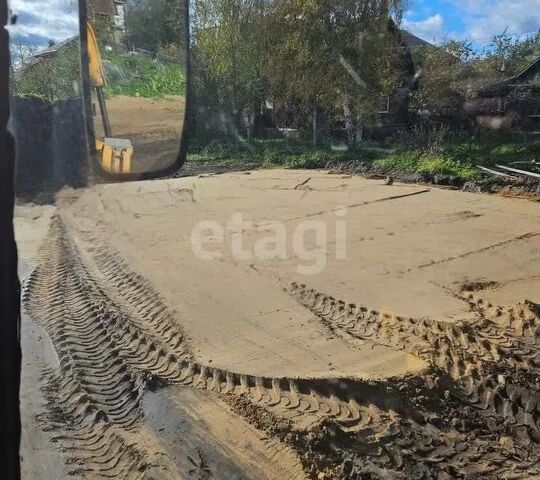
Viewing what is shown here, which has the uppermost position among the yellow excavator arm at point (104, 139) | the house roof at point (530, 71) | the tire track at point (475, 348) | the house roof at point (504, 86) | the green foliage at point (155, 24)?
the house roof at point (530, 71)

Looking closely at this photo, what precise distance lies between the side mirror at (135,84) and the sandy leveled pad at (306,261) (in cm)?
218

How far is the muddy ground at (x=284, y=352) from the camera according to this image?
10.6ft

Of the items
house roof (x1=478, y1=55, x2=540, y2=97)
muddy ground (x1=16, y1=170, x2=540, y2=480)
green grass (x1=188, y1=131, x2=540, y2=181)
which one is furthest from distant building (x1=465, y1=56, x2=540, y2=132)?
muddy ground (x1=16, y1=170, x2=540, y2=480)

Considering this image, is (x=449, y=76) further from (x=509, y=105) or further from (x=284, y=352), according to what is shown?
(x=284, y=352)

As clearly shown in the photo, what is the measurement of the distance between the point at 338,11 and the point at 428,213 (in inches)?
393

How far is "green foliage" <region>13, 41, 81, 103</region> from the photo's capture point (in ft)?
7.92

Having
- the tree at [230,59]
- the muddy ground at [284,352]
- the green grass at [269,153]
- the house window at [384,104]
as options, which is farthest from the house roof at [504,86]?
the muddy ground at [284,352]

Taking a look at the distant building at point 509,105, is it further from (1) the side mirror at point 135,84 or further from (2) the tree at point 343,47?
(1) the side mirror at point 135,84

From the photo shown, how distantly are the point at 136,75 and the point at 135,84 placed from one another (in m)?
0.06

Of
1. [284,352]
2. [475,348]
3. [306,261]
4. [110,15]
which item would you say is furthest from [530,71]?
[110,15]

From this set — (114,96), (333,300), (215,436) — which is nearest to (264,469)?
(215,436)

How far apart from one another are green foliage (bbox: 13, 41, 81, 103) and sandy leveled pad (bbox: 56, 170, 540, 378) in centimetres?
231

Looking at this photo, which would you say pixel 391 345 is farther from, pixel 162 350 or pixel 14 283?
pixel 14 283

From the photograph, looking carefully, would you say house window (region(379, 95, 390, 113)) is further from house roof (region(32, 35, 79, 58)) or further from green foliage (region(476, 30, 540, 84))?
house roof (region(32, 35, 79, 58))
